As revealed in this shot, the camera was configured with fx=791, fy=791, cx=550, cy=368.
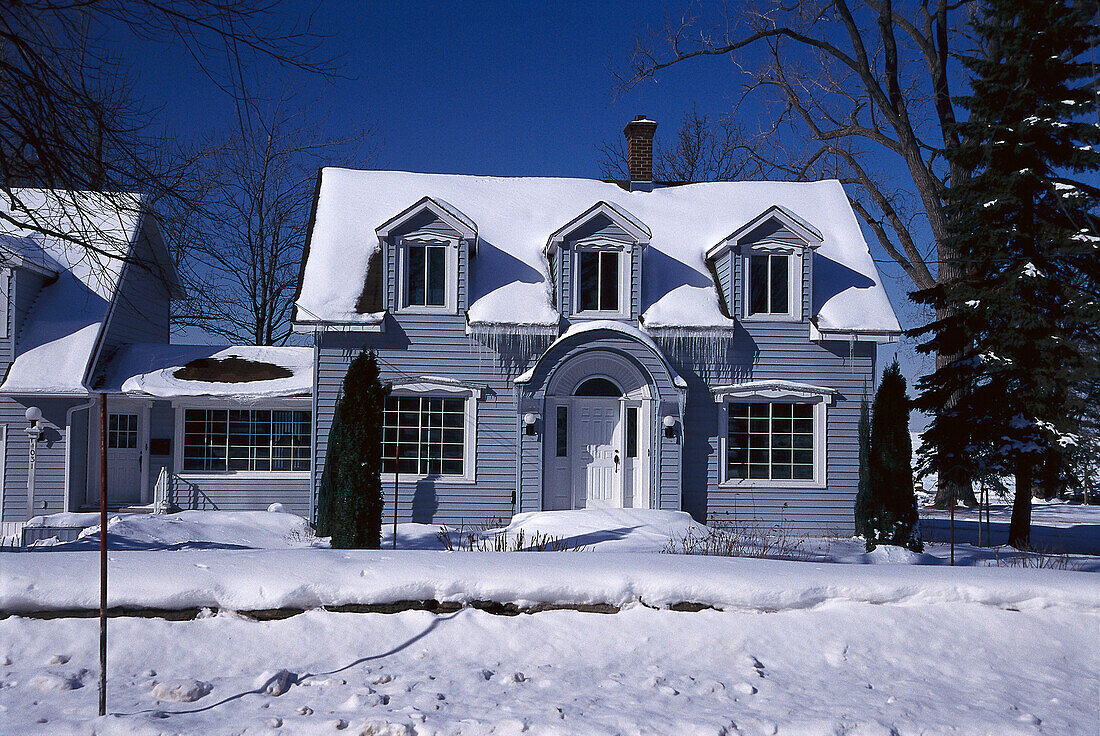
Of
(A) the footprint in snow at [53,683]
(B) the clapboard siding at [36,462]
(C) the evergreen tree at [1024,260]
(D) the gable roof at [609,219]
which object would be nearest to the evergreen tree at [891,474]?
(C) the evergreen tree at [1024,260]

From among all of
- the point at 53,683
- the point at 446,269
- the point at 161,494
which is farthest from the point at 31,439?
the point at 53,683

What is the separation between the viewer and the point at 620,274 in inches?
568

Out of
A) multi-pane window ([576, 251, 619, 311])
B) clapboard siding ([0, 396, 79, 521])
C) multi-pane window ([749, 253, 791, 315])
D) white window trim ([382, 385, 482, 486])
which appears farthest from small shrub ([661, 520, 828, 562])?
clapboard siding ([0, 396, 79, 521])

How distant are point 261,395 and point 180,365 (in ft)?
6.87

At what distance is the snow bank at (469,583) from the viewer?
17.2ft

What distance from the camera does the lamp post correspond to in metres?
14.3

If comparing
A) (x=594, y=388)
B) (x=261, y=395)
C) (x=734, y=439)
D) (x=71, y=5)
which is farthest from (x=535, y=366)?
(x=71, y=5)

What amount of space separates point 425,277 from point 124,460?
285 inches

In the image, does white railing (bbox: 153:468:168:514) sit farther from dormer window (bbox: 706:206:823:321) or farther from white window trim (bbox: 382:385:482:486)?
dormer window (bbox: 706:206:823:321)

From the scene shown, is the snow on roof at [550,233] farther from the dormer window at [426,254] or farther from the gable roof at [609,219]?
the gable roof at [609,219]

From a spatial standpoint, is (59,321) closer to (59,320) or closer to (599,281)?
(59,320)

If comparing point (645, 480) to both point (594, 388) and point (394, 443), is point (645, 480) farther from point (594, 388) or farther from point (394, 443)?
point (394, 443)

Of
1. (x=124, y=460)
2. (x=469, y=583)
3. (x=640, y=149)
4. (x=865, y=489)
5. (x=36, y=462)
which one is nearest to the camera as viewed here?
(x=469, y=583)

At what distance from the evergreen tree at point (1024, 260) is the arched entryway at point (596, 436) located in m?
4.95
